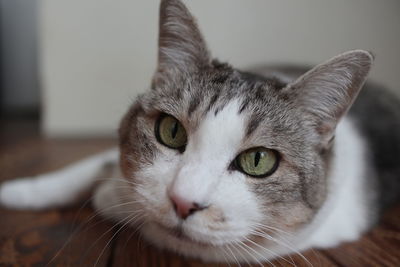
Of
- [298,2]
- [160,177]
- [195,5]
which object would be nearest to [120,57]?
[195,5]

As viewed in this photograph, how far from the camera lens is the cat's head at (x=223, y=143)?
100 cm

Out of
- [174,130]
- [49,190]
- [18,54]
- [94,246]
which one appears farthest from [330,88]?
[18,54]

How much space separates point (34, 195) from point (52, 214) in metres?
0.11

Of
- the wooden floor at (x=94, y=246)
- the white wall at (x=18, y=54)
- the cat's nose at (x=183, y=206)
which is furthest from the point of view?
the white wall at (x=18, y=54)

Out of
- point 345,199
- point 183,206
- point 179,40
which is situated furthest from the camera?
point 345,199

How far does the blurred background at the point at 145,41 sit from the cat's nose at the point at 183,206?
142 cm

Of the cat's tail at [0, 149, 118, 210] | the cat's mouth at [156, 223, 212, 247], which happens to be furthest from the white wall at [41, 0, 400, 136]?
the cat's mouth at [156, 223, 212, 247]

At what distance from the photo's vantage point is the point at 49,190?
1535 millimetres

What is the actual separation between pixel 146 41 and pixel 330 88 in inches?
63.4

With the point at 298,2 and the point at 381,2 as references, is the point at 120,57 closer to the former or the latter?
the point at 298,2

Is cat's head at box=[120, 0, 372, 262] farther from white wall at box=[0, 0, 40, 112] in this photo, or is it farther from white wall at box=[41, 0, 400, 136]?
white wall at box=[0, 0, 40, 112]

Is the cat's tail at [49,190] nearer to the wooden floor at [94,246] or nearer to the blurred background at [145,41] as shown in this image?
the wooden floor at [94,246]

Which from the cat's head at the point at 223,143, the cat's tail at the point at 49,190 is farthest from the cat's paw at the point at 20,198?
the cat's head at the point at 223,143

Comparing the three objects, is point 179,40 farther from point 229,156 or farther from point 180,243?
point 180,243
